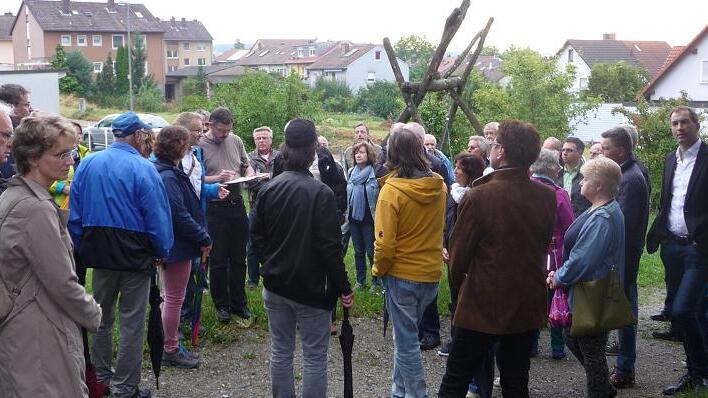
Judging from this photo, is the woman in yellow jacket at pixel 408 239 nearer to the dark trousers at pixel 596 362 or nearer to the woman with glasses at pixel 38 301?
the dark trousers at pixel 596 362

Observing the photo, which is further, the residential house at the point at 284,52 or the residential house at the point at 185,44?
the residential house at the point at 284,52

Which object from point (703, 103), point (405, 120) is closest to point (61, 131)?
point (405, 120)

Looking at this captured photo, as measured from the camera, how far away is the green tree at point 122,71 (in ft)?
236

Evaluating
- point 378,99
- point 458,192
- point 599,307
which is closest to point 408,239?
point 458,192

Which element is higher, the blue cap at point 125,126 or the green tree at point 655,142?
the blue cap at point 125,126

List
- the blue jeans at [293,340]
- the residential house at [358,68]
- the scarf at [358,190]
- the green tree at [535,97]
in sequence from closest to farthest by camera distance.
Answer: the blue jeans at [293,340]
the scarf at [358,190]
the green tree at [535,97]
the residential house at [358,68]

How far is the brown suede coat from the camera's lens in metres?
4.63

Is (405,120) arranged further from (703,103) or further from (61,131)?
(703,103)

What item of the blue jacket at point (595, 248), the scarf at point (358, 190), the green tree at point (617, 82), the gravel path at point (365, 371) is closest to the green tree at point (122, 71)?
the green tree at point (617, 82)

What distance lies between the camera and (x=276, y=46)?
404 feet

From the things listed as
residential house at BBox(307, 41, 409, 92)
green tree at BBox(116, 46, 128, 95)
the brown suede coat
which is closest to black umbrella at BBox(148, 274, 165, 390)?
the brown suede coat

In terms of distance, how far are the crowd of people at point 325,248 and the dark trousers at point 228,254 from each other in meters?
0.32

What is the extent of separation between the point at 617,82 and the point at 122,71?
45.1 metres

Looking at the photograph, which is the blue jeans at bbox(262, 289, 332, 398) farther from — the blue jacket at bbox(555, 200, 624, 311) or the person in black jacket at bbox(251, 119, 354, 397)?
the blue jacket at bbox(555, 200, 624, 311)
